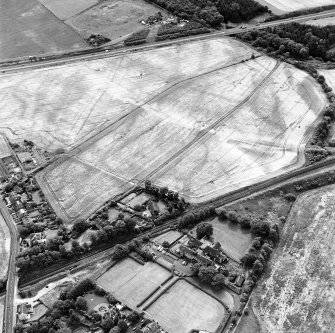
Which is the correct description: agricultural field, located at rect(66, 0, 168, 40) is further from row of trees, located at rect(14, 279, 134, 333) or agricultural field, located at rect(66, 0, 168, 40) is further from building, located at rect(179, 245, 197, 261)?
row of trees, located at rect(14, 279, 134, 333)

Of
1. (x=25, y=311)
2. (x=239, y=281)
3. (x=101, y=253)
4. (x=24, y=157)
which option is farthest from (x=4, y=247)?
(x=239, y=281)

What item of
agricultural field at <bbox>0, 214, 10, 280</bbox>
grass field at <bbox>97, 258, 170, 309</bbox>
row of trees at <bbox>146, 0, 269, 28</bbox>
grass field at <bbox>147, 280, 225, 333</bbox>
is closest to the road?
agricultural field at <bbox>0, 214, 10, 280</bbox>

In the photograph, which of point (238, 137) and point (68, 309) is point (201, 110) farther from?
point (68, 309)

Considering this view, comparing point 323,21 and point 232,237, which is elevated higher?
point 323,21

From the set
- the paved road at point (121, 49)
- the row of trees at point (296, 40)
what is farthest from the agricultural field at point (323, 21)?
the row of trees at point (296, 40)

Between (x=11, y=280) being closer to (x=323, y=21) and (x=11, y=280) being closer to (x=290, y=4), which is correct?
(x=323, y=21)

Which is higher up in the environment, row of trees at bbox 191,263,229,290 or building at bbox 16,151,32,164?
row of trees at bbox 191,263,229,290

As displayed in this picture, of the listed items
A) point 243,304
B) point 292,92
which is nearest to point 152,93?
point 292,92
